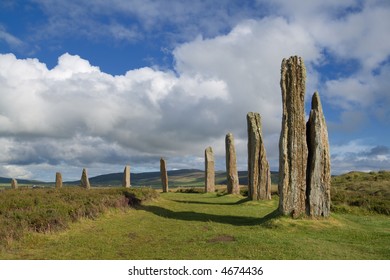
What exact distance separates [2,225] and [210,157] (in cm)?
2904

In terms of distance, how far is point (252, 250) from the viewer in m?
13.5

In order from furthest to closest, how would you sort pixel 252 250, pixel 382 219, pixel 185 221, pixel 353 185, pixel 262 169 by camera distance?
1. pixel 353 185
2. pixel 262 169
3. pixel 382 219
4. pixel 185 221
5. pixel 252 250

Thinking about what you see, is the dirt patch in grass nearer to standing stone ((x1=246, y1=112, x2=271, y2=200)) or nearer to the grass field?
the grass field

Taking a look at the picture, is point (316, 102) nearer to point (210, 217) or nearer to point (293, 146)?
point (293, 146)

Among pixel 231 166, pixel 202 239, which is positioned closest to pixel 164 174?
pixel 231 166

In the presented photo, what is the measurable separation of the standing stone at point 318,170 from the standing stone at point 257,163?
34.4 ft

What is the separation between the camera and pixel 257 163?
31297 millimetres

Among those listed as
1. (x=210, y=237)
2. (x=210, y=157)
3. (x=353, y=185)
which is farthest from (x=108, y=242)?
(x=353, y=185)

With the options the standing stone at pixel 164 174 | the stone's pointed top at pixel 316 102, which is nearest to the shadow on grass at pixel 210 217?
the stone's pointed top at pixel 316 102

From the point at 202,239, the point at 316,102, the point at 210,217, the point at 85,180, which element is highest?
the point at 316,102

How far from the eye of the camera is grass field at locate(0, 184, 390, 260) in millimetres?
13422

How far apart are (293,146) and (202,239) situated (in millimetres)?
7604

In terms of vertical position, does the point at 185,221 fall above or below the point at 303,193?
below

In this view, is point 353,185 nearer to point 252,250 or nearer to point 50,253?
point 252,250
